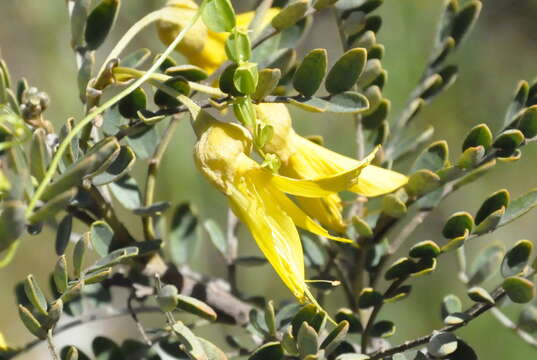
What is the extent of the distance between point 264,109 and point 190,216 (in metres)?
0.38

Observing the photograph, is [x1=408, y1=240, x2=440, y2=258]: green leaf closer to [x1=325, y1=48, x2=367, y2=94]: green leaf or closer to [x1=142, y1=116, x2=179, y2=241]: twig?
[x1=325, y1=48, x2=367, y2=94]: green leaf

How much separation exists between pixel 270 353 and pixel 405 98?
1.23 meters

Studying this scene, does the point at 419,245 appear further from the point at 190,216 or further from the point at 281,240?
the point at 190,216

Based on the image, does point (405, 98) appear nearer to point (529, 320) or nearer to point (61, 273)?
point (529, 320)

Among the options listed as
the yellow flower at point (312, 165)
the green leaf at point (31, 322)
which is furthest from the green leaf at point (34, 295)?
the yellow flower at point (312, 165)

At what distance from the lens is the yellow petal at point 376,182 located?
2.28 feet

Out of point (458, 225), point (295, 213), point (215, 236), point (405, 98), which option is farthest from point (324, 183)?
point (405, 98)

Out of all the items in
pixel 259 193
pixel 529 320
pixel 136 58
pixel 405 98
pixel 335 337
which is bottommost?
pixel 405 98

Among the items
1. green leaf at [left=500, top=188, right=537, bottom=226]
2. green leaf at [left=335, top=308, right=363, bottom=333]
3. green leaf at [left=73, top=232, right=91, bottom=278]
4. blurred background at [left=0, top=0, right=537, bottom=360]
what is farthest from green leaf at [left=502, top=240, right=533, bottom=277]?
blurred background at [left=0, top=0, right=537, bottom=360]

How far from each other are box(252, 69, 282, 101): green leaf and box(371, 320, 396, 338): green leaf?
0.25 meters

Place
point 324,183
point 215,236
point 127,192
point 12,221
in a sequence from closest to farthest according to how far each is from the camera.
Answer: point 12,221 → point 324,183 → point 127,192 → point 215,236

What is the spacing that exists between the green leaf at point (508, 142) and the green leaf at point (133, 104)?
309 millimetres

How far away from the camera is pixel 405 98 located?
70.7 inches

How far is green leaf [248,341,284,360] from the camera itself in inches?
25.5
